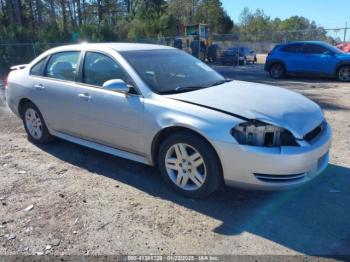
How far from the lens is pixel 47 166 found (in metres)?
5.09

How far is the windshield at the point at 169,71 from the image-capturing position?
433 centimetres

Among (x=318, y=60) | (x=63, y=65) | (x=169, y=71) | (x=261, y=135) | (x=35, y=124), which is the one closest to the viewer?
(x=261, y=135)

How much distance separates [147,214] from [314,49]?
13198mm

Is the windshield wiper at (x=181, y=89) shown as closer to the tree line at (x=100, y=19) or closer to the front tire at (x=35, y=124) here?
the front tire at (x=35, y=124)

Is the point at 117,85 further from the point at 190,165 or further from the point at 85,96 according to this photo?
the point at 190,165

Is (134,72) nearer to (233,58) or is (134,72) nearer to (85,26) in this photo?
(85,26)

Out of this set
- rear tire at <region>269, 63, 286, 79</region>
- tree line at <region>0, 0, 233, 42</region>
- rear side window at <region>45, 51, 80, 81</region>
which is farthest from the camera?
tree line at <region>0, 0, 233, 42</region>

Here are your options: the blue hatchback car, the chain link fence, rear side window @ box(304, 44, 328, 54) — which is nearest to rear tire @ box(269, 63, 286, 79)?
the blue hatchback car

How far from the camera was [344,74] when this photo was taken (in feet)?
46.9

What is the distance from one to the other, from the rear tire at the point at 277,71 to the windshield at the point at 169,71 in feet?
38.4

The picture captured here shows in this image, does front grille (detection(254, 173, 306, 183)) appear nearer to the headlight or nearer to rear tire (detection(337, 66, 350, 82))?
the headlight

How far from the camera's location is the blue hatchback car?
47.0ft

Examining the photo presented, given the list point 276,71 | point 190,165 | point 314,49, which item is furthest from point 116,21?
point 190,165

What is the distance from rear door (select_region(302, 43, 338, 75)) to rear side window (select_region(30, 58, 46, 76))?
11.9 m
